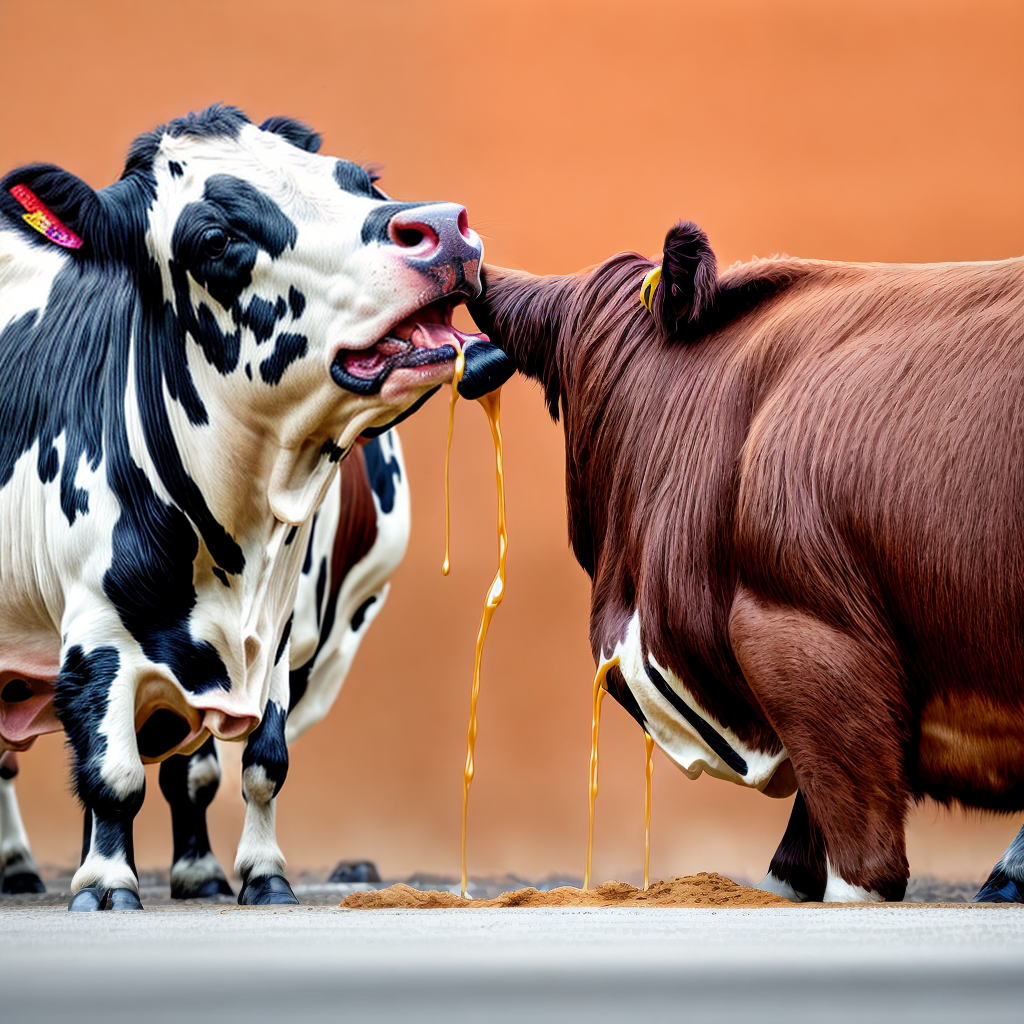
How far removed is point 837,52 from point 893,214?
54 cm

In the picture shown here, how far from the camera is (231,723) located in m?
2.67

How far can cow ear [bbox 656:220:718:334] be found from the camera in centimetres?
263

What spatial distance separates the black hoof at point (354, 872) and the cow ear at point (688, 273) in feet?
7.46

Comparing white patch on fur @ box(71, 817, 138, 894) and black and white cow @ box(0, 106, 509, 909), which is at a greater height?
black and white cow @ box(0, 106, 509, 909)

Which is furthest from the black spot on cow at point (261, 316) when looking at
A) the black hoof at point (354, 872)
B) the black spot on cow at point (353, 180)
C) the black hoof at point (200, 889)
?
the black hoof at point (354, 872)

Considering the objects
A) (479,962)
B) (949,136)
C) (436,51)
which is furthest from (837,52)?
(479,962)

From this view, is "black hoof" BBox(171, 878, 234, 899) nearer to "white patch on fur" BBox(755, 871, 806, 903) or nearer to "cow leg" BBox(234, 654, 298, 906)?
"cow leg" BBox(234, 654, 298, 906)

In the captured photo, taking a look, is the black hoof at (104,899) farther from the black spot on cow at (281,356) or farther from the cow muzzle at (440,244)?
the cow muzzle at (440,244)

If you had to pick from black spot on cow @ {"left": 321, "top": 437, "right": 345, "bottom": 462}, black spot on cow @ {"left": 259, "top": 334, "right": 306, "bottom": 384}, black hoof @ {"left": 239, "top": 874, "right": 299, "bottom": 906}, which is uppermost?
black spot on cow @ {"left": 259, "top": 334, "right": 306, "bottom": 384}

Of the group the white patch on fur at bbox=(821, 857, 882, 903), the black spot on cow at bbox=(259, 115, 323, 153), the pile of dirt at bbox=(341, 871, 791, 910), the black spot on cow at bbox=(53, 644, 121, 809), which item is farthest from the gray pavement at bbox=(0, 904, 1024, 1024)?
the black spot on cow at bbox=(259, 115, 323, 153)

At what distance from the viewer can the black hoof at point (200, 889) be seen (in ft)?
11.1

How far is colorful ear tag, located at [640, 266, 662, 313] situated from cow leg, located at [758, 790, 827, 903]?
896 millimetres

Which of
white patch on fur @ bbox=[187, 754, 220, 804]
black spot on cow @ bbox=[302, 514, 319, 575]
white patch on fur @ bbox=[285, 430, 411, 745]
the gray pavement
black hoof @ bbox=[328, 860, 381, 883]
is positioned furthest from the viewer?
black hoof @ bbox=[328, 860, 381, 883]

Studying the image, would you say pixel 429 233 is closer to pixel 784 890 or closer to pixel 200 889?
pixel 784 890
